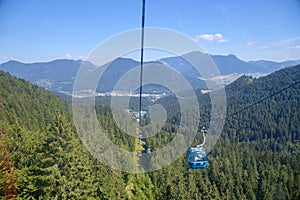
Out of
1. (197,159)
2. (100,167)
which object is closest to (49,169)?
(100,167)

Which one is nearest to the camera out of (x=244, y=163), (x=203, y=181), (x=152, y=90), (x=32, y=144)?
(x=32, y=144)

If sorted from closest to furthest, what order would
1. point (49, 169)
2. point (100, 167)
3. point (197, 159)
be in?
1. point (197, 159)
2. point (49, 169)
3. point (100, 167)

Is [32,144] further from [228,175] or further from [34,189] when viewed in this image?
[228,175]

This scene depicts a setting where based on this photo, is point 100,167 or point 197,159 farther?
point 100,167

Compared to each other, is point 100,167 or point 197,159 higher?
point 197,159

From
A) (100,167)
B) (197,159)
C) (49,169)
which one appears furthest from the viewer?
(100,167)

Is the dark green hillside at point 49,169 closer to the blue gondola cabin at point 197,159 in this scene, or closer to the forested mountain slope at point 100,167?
the forested mountain slope at point 100,167

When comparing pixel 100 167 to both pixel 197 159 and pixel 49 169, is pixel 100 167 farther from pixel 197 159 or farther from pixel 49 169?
pixel 197 159

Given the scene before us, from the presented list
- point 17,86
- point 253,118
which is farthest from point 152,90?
point 253,118

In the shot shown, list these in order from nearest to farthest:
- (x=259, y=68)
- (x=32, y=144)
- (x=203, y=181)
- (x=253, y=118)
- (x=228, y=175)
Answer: (x=32, y=144) < (x=203, y=181) < (x=228, y=175) < (x=253, y=118) < (x=259, y=68)
